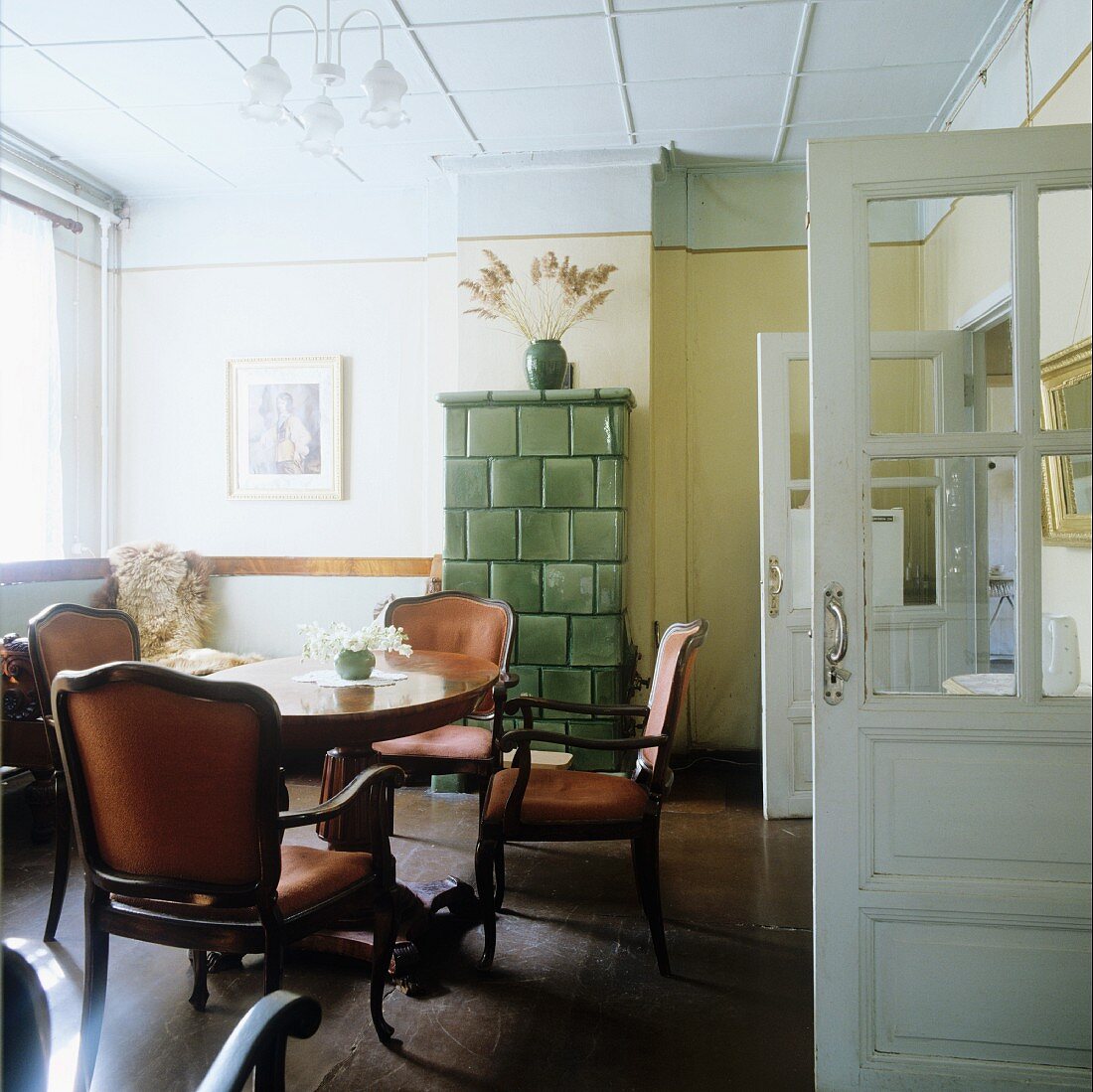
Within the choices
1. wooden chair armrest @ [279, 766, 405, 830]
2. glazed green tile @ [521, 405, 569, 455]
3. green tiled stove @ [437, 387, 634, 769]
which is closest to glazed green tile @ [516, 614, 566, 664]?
green tiled stove @ [437, 387, 634, 769]

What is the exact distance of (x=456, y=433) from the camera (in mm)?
4348

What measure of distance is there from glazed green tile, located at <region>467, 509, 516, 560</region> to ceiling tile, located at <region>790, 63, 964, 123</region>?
2303 mm

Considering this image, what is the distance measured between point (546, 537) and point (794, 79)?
7.44 ft

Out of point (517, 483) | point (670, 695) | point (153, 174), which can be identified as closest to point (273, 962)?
point (670, 695)

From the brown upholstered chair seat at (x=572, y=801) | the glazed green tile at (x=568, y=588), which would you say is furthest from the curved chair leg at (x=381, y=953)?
the glazed green tile at (x=568, y=588)

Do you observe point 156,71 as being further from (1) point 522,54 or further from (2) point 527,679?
(2) point 527,679

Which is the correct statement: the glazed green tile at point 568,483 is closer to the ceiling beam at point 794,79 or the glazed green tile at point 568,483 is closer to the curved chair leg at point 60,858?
the ceiling beam at point 794,79

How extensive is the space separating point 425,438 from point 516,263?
1.07 meters

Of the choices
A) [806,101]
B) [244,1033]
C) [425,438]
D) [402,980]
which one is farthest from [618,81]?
[244,1033]

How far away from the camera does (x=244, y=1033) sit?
1021 millimetres

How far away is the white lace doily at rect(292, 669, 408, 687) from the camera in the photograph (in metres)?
2.69

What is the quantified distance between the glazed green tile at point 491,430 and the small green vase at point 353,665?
176 centimetres

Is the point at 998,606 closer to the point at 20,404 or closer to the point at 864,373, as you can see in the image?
the point at 864,373

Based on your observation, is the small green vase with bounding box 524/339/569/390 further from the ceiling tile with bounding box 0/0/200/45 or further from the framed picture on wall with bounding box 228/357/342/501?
the ceiling tile with bounding box 0/0/200/45
